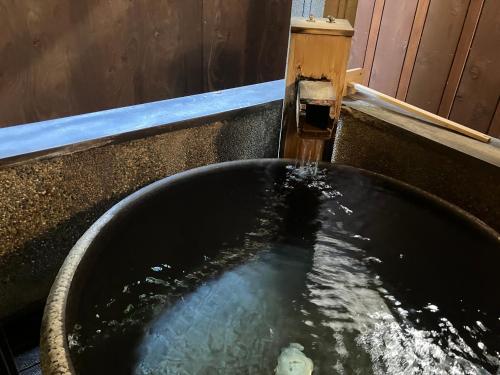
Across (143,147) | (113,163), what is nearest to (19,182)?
Answer: (113,163)

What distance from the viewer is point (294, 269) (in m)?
1.55

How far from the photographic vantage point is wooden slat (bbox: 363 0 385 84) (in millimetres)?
2725

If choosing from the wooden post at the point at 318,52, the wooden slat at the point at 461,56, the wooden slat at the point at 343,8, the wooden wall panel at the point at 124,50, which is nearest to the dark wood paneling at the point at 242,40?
the wooden wall panel at the point at 124,50

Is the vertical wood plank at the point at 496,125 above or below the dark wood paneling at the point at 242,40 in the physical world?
below

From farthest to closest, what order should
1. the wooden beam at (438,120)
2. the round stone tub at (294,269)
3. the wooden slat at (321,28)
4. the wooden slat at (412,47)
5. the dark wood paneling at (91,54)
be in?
the wooden slat at (412,47), the dark wood paneling at (91,54), the wooden beam at (438,120), the wooden slat at (321,28), the round stone tub at (294,269)

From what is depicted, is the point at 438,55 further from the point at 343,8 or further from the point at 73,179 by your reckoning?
the point at 73,179

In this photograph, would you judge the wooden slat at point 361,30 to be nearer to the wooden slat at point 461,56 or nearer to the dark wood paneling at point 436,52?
the dark wood paneling at point 436,52

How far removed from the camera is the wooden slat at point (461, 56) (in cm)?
235

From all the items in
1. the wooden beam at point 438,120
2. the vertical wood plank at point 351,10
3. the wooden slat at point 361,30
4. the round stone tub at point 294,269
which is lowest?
the round stone tub at point 294,269

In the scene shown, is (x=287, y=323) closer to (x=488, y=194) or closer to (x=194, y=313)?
(x=194, y=313)

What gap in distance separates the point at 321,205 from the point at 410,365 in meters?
0.59

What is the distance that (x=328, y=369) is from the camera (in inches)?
50.7

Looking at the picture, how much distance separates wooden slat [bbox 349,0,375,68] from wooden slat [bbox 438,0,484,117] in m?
0.61

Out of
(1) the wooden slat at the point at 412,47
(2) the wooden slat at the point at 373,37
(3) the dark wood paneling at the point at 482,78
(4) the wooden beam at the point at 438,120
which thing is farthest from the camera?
(2) the wooden slat at the point at 373,37
